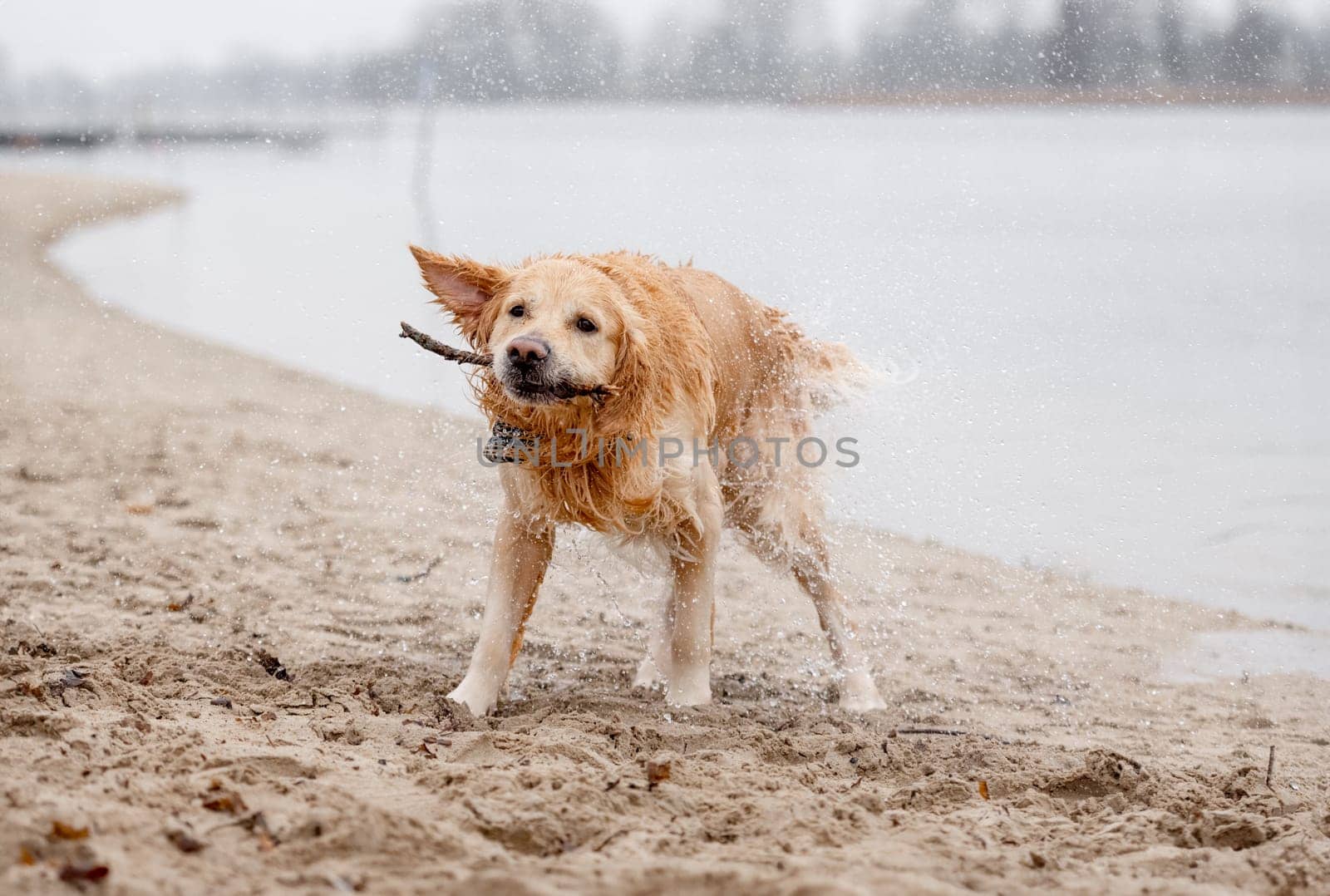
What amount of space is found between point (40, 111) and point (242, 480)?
59.4 m

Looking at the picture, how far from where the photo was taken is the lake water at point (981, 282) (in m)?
7.96

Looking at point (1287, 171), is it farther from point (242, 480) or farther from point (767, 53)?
point (242, 480)

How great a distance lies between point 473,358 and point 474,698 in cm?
116

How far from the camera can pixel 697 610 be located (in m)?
4.46

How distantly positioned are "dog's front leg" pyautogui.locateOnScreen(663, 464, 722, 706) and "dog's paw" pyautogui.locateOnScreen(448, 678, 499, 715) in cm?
63

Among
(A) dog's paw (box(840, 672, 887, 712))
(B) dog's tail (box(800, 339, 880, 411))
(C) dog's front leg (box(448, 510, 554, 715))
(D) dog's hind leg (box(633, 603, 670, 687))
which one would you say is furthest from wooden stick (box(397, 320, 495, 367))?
(A) dog's paw (box(840, 672, 887, 712))

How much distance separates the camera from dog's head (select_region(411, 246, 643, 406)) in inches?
144

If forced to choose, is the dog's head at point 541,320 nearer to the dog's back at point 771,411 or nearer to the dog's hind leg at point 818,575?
the dog's back at point 771,411

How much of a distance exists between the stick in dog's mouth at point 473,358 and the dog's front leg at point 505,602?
62 centimetres

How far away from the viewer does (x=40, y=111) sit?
58875 millimetres

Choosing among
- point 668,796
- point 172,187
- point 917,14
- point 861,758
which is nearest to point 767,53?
point 917,14

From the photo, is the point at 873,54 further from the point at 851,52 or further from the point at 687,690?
the point at 687,690

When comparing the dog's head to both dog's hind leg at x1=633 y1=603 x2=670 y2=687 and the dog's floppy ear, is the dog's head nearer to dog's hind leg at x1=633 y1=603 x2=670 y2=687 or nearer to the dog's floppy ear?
the dog's floppy ear

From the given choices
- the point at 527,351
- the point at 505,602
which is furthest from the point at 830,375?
the point at 527,351
